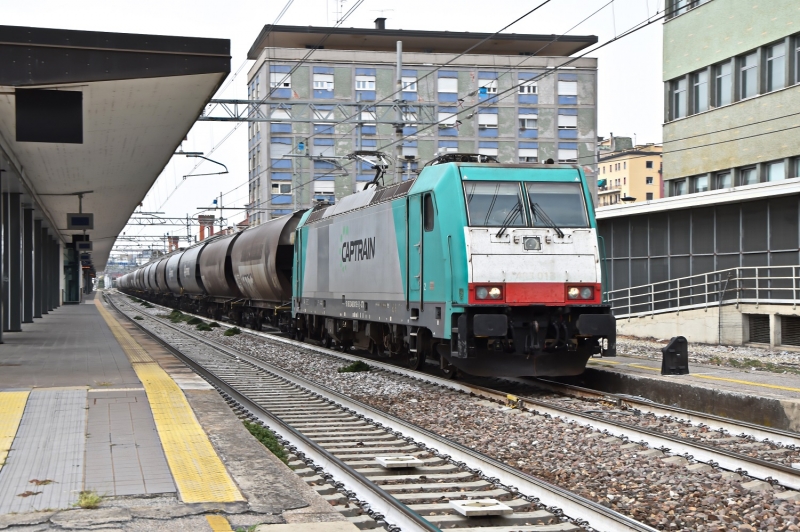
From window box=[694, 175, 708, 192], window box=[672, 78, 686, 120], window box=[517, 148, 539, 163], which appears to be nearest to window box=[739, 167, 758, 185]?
window box=[694, 175, 708, 192]

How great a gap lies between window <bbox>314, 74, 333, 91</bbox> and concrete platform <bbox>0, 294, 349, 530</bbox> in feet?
195

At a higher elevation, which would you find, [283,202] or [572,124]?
[572,124]

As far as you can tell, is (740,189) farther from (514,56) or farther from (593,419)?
(514,56)

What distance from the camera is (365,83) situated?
71.1 meters

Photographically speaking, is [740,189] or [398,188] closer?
[398,188]

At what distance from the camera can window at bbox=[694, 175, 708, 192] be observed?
29.6 metres

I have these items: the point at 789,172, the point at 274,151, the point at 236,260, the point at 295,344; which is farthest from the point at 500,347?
the point at 274,151

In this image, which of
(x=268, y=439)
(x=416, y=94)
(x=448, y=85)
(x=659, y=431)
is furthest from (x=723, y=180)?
(x=448, y=85)

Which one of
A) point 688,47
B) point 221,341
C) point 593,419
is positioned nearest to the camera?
point 593,419

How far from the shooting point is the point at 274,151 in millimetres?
72000

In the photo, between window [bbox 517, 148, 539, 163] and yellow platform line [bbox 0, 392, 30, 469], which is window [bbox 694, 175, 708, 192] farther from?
window [bbox 517, 148, 539, 163]

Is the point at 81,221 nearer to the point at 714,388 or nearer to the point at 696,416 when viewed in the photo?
the point at 714,388

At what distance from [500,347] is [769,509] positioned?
650 centimetres

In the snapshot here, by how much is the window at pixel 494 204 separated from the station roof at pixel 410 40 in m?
56.6
